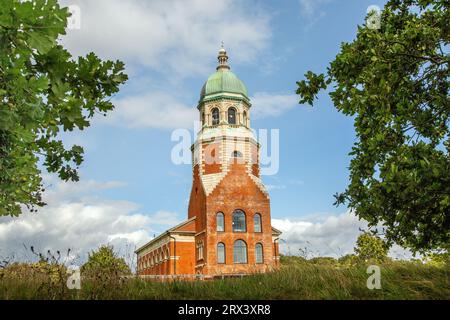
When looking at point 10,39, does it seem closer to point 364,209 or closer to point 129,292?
point 129,292

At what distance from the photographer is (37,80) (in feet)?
13.3

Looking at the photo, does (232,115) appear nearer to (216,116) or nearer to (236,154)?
(216,116)

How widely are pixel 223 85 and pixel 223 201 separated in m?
14.0

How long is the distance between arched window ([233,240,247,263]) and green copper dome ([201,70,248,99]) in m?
17.7

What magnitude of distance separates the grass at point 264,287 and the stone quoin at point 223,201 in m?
32.1

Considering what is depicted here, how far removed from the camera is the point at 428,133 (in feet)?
27.8

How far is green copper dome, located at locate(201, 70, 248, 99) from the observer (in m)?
48.4

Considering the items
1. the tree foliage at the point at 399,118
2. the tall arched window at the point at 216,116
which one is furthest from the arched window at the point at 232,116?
the tree foliage at the point at 399,118

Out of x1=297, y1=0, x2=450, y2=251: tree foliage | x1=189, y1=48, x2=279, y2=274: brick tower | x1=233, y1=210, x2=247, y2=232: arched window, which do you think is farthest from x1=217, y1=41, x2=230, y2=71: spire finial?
x1=297, y1=0, x2=450, y2=251: tree foliage

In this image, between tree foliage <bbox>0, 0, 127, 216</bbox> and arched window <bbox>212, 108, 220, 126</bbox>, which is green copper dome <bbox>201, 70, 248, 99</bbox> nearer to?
arched window <bbox>212, 108, 220, 126</bbox>

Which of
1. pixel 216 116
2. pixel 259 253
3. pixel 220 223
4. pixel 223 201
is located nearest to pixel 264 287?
pixel 220 223

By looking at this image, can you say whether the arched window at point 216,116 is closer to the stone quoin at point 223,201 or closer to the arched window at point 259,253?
the stone quoin at point 223,201

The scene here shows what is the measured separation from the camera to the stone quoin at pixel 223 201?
4169 centimetres
